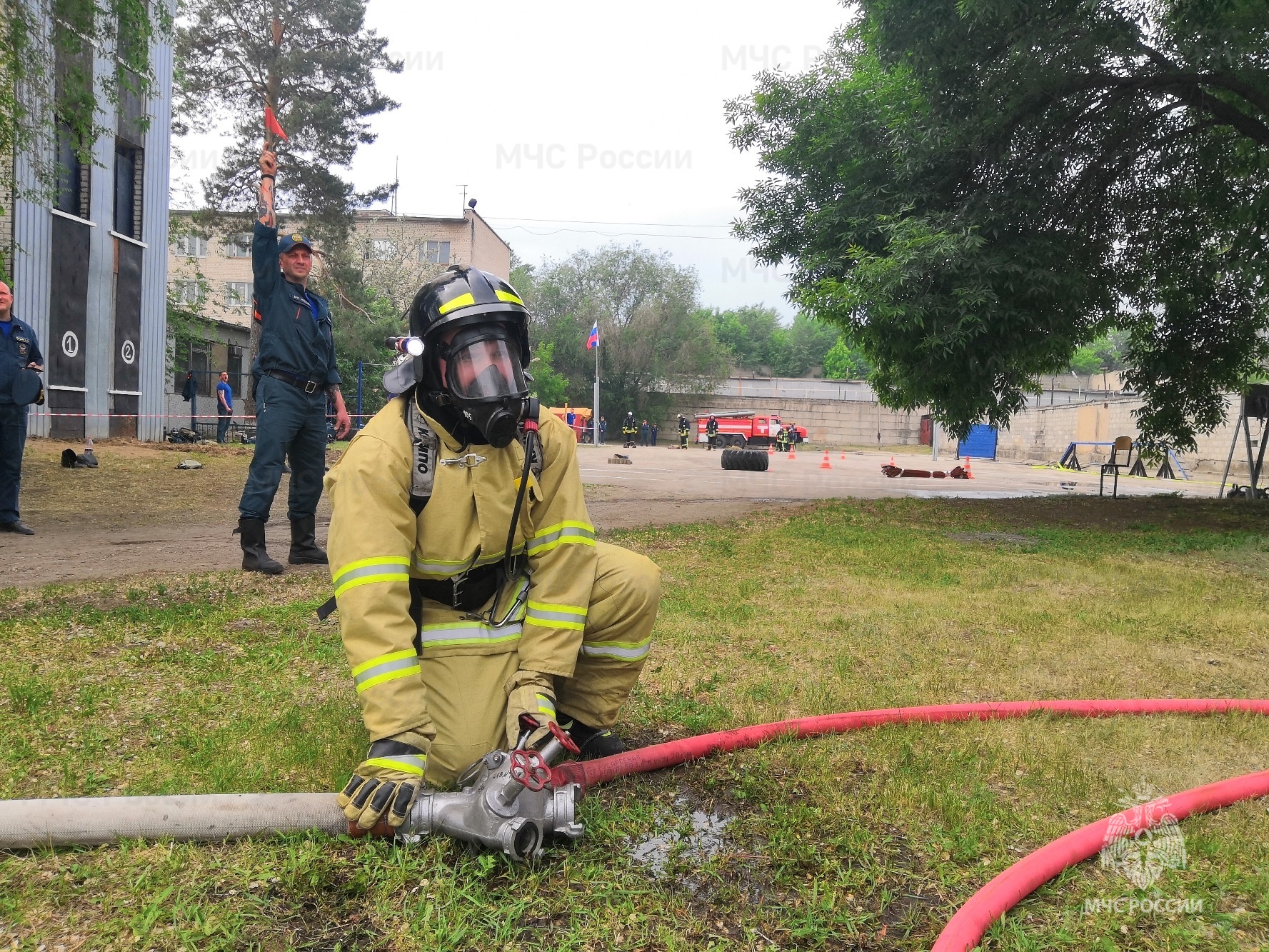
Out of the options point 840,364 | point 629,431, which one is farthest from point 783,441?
point 840,364

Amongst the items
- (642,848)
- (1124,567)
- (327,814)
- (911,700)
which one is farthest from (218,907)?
(1124,567)

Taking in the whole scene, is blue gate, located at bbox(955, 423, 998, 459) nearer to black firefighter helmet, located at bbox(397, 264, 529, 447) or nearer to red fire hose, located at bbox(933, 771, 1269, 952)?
red fire hose, located at bbox(933, 771, 1269, 952)

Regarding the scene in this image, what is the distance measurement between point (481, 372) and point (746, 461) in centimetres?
2047

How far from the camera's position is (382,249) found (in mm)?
44844

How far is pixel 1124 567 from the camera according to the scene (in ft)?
24.6

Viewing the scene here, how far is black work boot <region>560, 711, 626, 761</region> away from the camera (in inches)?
120

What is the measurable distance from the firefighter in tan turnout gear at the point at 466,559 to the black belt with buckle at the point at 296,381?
10.6ft

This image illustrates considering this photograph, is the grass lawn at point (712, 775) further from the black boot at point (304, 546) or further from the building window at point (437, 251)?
the building window at point (437, 251)

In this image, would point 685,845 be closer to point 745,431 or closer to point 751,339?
point 745,431

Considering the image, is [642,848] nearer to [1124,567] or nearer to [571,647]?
[571,647]

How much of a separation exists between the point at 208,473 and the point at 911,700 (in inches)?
513

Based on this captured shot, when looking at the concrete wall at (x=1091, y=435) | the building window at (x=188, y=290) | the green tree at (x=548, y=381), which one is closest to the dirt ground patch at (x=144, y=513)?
the building window at (x=188, y=290)

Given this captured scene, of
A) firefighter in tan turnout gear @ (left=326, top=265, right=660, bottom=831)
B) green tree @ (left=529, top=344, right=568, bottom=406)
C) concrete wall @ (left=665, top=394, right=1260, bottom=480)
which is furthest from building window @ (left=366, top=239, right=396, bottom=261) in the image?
firefighter in tan turnout gear @ (left=326, top=265, right=660, bottom=831)

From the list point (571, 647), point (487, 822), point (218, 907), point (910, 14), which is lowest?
point (218, 907)
